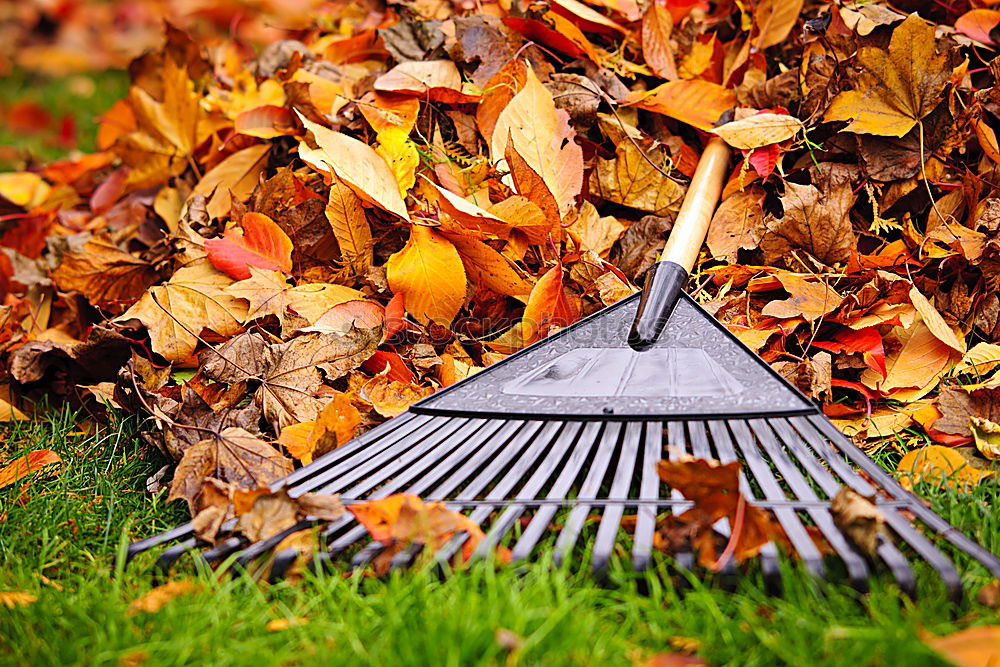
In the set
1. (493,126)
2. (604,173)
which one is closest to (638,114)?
(604,173)

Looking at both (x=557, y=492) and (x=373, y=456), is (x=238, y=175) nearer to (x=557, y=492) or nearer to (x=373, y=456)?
(x=373, y=456)

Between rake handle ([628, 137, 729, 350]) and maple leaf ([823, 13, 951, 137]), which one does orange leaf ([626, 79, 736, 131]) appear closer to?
rake handle ([628, 137, 729, 350])

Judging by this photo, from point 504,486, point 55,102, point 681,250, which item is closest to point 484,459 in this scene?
point 504,486

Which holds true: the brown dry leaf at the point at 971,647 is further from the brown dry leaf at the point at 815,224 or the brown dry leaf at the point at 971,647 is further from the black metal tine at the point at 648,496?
the brown dry leaf at the point at 815,224

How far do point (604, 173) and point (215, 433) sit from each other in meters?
0.86

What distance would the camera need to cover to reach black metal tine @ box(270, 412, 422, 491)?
1.07 meters

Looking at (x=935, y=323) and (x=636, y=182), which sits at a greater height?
(x=636, y=182)

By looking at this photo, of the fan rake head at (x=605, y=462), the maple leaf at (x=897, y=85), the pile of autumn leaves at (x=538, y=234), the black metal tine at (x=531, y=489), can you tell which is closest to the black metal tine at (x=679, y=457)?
the fan rake head at (x=605, y=462)

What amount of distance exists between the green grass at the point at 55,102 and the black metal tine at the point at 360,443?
1.99 m

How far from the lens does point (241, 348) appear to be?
52.1 inches

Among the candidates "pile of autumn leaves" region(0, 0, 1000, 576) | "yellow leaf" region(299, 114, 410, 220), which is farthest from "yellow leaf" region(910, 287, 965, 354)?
"yellow leaf" region(299, 114, 410, 220)

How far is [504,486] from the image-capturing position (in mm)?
1015

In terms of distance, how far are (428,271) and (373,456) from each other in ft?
1.30

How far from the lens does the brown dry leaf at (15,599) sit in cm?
93
